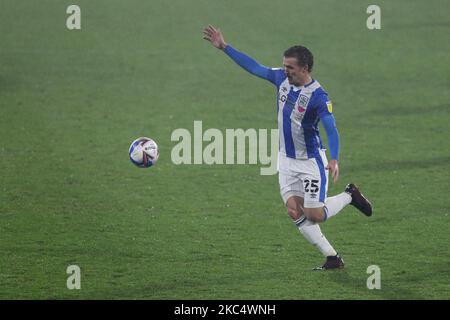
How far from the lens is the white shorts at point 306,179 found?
12.7 metres

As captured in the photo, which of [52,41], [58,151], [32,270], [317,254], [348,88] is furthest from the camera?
[52,41]

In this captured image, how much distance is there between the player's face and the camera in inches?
486

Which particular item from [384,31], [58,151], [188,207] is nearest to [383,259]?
[188,207]

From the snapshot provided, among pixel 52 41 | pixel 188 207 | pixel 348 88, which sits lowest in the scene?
pixel 188 207

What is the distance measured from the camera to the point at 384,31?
2939 cm

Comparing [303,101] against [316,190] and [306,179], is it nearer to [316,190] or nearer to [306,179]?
[306,179]

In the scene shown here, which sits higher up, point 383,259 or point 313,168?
point 313,168

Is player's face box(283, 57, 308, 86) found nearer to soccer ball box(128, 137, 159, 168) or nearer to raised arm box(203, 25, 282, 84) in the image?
raised arm box(203, 25, 282, 84)

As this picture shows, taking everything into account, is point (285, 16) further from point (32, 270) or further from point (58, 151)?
point (32, 270)

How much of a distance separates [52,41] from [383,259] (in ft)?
57.5

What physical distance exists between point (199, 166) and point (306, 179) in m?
6.53

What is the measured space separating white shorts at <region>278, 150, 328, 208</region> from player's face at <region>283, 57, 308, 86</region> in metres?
0.96

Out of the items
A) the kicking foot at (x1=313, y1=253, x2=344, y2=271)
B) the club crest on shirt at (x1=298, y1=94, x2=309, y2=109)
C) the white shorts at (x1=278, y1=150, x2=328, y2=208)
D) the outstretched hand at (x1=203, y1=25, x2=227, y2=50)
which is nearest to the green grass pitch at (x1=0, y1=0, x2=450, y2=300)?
the kicking foot at (x1=313, y1=253, x2=344, y2=271)

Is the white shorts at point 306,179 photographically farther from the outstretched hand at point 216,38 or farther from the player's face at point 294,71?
the outstretched hand at point 216,38
